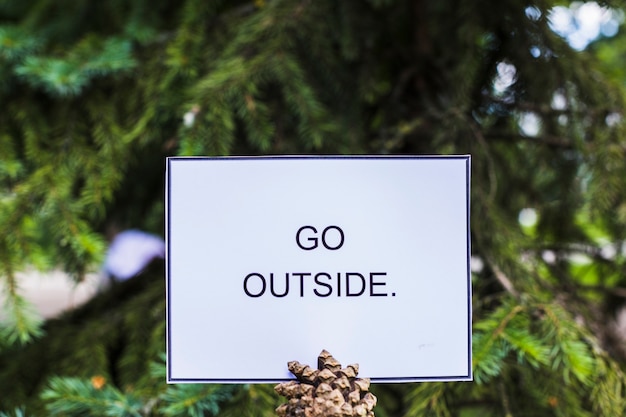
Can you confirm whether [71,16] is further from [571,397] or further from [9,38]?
[571,397]

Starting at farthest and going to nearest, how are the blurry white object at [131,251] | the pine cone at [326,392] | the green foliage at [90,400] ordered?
the blurry white object at [131,251], the green foliage at [90,400], the pine cone at [326,392]

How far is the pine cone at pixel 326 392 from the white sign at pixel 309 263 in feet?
0.07

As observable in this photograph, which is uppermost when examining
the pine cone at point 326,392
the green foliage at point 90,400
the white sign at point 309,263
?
the white sign at point 309,263

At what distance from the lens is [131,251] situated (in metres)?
1.48

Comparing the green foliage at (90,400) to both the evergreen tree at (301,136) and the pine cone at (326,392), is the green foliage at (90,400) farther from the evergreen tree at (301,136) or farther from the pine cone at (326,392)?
the pine cone at (326,392)

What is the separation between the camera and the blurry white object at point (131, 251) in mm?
1022

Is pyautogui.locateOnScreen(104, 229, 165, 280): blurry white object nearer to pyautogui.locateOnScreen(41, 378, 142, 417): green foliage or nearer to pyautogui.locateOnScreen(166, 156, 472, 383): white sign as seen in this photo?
pyautogui.locateOnScreen(41, 378, 142, 417): green foliage

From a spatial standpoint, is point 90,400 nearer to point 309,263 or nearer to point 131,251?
point 309,263

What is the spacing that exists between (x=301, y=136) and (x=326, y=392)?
0.37 m

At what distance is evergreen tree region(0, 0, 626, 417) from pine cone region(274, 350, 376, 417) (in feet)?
0.44

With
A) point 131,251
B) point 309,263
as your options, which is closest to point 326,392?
point 309,263

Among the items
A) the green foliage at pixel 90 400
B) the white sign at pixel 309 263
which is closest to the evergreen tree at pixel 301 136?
the green foliage at pixel 90 400

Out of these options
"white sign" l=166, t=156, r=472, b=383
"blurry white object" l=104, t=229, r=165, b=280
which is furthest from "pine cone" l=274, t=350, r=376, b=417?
"blurry white object" l=104, t=229, r=165, b=280

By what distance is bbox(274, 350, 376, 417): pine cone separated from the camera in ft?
1.32
